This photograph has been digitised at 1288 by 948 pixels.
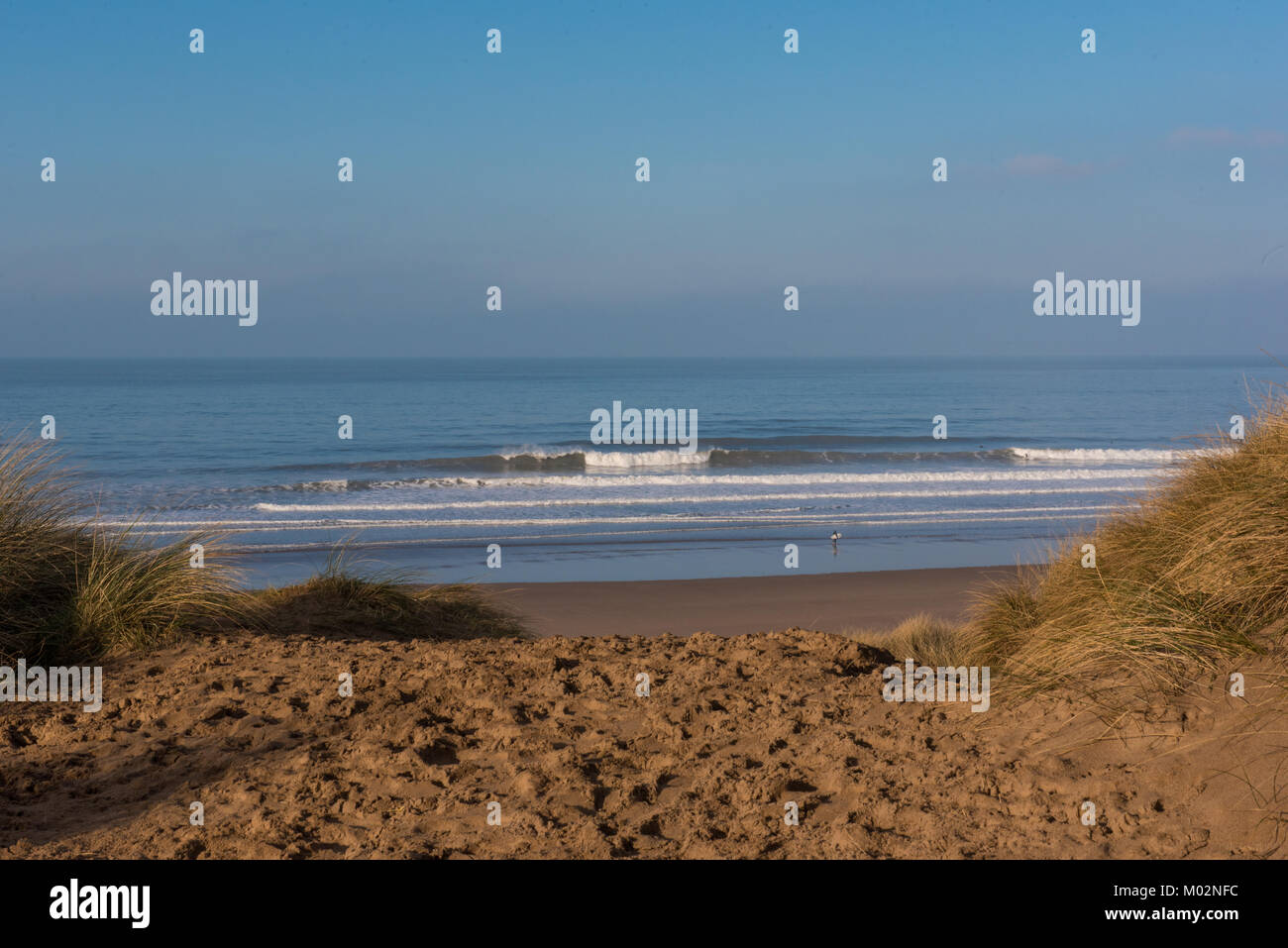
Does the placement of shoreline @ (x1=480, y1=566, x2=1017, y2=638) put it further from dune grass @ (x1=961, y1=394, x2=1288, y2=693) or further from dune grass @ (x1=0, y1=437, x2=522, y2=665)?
dune grass @ (x1=961, y1=394, x2=1288, y2=693)

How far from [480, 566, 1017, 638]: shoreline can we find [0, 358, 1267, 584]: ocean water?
3.85 ft

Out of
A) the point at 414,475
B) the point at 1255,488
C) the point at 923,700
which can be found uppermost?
the point at 414,475

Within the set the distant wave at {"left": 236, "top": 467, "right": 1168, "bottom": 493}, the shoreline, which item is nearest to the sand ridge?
the shoreline

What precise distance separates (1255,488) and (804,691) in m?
2.83

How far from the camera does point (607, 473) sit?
3503 cm

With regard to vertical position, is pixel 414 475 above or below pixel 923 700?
above

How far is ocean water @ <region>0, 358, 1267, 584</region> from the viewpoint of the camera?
19266 mm

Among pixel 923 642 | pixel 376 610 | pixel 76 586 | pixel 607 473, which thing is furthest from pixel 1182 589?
pixel 607 473

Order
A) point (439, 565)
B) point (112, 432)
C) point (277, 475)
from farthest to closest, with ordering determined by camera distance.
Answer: point (112, 432) < point (277, 475) < point (439, 565)

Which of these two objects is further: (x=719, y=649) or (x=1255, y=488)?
(x=719, y=649)

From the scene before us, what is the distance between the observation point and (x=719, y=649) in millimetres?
7363

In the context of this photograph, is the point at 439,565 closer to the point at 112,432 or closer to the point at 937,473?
the point at 937,473
